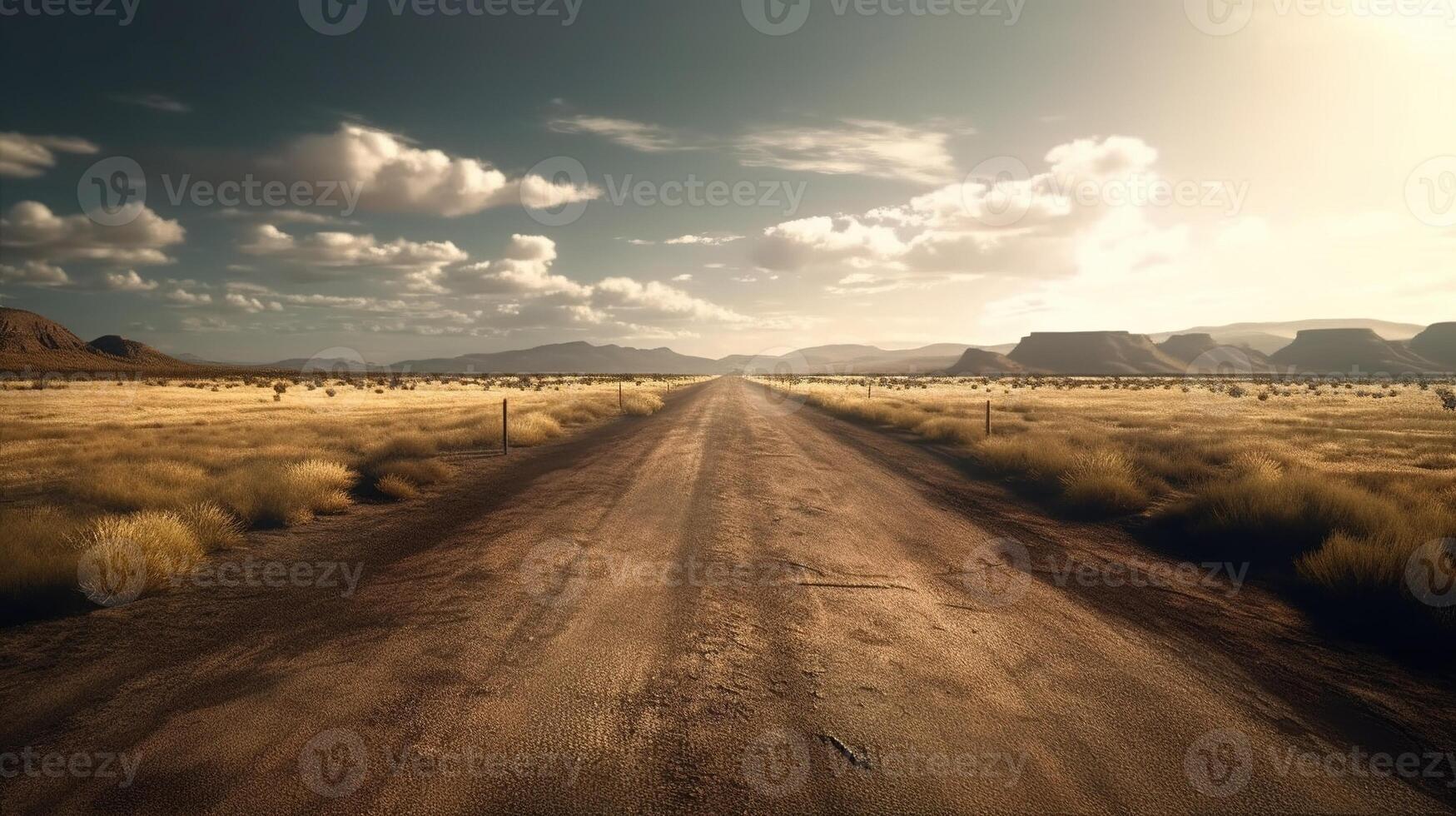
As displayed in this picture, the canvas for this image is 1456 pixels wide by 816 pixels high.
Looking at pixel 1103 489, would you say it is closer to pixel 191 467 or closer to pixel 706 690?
pixel 706 690

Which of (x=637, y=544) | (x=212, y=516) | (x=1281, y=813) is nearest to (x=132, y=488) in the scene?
(x=212, y=516)

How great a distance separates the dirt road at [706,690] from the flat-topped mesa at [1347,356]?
639 feet

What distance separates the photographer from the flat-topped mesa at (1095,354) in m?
168

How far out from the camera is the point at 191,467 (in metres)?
12.4

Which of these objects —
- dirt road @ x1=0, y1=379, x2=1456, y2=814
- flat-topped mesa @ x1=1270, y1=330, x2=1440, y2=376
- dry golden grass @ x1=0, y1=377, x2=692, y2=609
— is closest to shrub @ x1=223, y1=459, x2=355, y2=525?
dry golden grass @ x1=0, y1=377, x2=692, y2=609

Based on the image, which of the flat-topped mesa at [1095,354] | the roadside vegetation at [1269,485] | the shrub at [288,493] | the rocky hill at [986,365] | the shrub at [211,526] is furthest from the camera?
the rocky hill at [986,365]

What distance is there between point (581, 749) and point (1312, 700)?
16.6 ft

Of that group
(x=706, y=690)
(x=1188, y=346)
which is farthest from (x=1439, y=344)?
(x=706, y=690)

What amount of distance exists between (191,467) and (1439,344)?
259 meters

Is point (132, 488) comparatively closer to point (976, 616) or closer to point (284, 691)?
point (284, 691)

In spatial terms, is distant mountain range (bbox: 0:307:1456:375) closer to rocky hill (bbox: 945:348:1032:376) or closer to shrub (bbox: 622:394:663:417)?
rocky hill (bbox: 945:348:1032:376)

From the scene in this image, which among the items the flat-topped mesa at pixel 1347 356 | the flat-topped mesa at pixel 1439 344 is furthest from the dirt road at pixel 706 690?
the flat-topped mesa at pixel 1439 344

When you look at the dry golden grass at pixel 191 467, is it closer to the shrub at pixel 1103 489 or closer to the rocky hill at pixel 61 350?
the shrub at pixel 1103 489

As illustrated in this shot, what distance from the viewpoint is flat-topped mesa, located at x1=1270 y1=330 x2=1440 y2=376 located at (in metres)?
148
